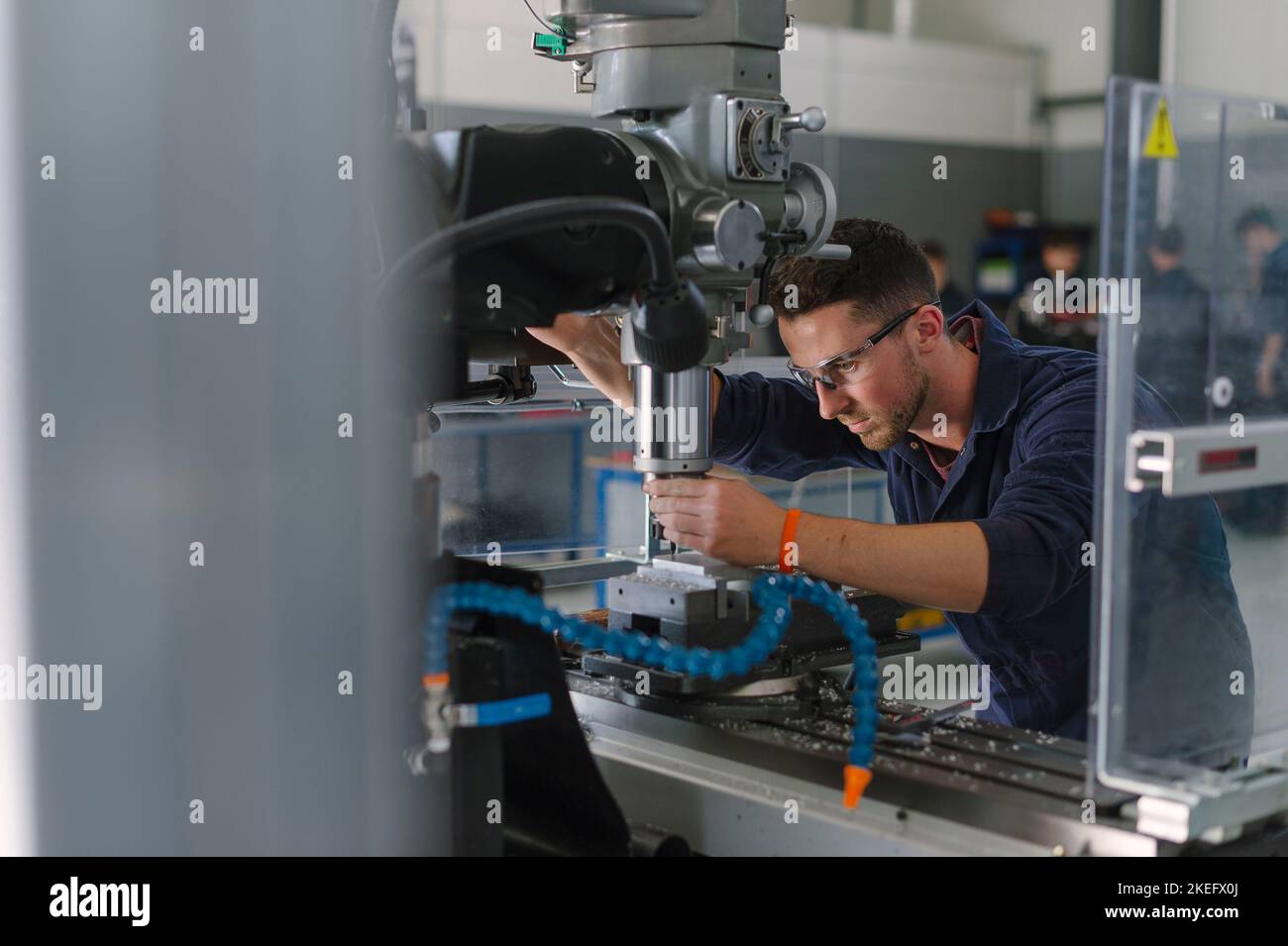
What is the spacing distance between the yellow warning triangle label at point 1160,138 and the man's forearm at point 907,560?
49 cm

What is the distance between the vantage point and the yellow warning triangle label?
3.10ft

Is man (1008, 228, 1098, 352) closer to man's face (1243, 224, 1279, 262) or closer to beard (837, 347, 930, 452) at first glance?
beard (837, 347, 930, 452)

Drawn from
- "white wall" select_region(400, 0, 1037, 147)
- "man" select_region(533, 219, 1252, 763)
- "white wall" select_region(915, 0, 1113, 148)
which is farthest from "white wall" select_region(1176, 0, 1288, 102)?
"man" select_region(533, 219, 1252, 763)

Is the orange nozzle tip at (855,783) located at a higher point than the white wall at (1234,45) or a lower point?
lower

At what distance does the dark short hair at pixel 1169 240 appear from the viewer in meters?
0.97

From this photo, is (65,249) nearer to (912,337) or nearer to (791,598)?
(791,598)

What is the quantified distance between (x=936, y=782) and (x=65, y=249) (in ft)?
2.40

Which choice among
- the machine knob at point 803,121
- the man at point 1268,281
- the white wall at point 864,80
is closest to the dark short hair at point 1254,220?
the man at point 1268,281

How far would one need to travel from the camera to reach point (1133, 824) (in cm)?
100

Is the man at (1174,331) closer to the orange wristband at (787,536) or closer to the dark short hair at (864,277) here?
the orange wristband at (787,536)

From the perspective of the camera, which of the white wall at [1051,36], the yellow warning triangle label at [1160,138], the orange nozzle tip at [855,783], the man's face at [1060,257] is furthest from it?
the white wall at [1051,36]

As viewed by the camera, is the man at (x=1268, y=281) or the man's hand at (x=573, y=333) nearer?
the man at (x=1268, y=281)

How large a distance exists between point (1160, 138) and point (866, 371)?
74cm

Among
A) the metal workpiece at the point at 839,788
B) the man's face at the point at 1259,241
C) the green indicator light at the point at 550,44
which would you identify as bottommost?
the metal workpiece at the point at 839,788
